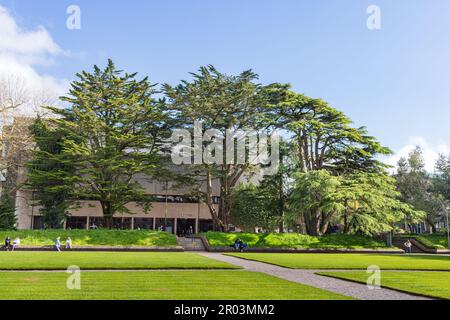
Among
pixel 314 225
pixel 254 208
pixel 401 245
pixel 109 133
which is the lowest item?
pixel 401 245

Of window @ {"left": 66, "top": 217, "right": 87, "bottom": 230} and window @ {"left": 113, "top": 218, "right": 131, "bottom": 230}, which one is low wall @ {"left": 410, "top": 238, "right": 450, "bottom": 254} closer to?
window @ {"left": 113, "top": 218, "right": 131, "bottom": 230}

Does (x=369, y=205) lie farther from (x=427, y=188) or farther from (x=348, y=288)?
(x=348, y=288)

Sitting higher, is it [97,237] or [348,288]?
[348,288]

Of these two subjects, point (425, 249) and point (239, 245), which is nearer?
point (239, 245)

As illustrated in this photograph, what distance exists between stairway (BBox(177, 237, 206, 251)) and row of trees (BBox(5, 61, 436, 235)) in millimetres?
5780

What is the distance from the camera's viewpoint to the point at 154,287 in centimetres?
1279

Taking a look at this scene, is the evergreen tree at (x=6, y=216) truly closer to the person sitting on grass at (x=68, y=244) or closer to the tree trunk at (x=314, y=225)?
the person sitting on grass at (x=68, y=244)

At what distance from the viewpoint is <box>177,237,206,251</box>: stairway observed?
4111 centimetres

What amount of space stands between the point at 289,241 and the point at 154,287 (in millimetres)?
31691

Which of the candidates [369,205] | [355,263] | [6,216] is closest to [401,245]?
[369,205]

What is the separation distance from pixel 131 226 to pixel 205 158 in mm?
23457

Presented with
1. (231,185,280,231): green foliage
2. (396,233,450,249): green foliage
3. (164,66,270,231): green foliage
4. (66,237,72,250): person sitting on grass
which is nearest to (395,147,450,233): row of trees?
(396,233,450,249): green foliage

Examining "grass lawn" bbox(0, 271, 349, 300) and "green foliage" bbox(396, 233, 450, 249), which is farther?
"green foliage" bbox(396, 233, 450, 249)

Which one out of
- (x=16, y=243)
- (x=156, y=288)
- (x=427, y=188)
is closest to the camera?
(x=156, y=288)
